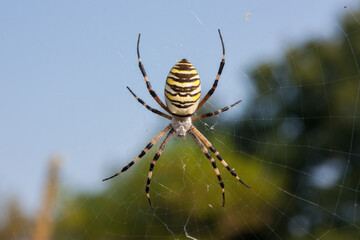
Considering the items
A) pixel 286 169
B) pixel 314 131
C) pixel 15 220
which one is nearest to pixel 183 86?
pixel 15 220

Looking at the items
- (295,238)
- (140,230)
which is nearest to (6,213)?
(140,230)

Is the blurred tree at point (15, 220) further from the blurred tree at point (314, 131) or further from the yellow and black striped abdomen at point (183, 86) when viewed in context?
the blurred tree at point (314, 131)

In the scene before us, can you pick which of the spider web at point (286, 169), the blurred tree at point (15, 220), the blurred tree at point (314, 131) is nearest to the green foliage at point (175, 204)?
the spider web at point (286, 169)

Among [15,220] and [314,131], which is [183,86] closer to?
[15,220]

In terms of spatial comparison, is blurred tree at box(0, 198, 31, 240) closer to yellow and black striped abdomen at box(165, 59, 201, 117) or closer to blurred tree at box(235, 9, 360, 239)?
yellow and black striped abdomen at box(165, 59, 201, 117)

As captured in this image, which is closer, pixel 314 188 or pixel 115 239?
pixel 115 239

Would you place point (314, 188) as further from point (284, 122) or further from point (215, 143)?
point (215, 143)

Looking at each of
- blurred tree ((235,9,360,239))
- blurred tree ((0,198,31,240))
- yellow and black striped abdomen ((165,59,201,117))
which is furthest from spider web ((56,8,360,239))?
yellow and black striped abdomen ((165,59,201,117))
